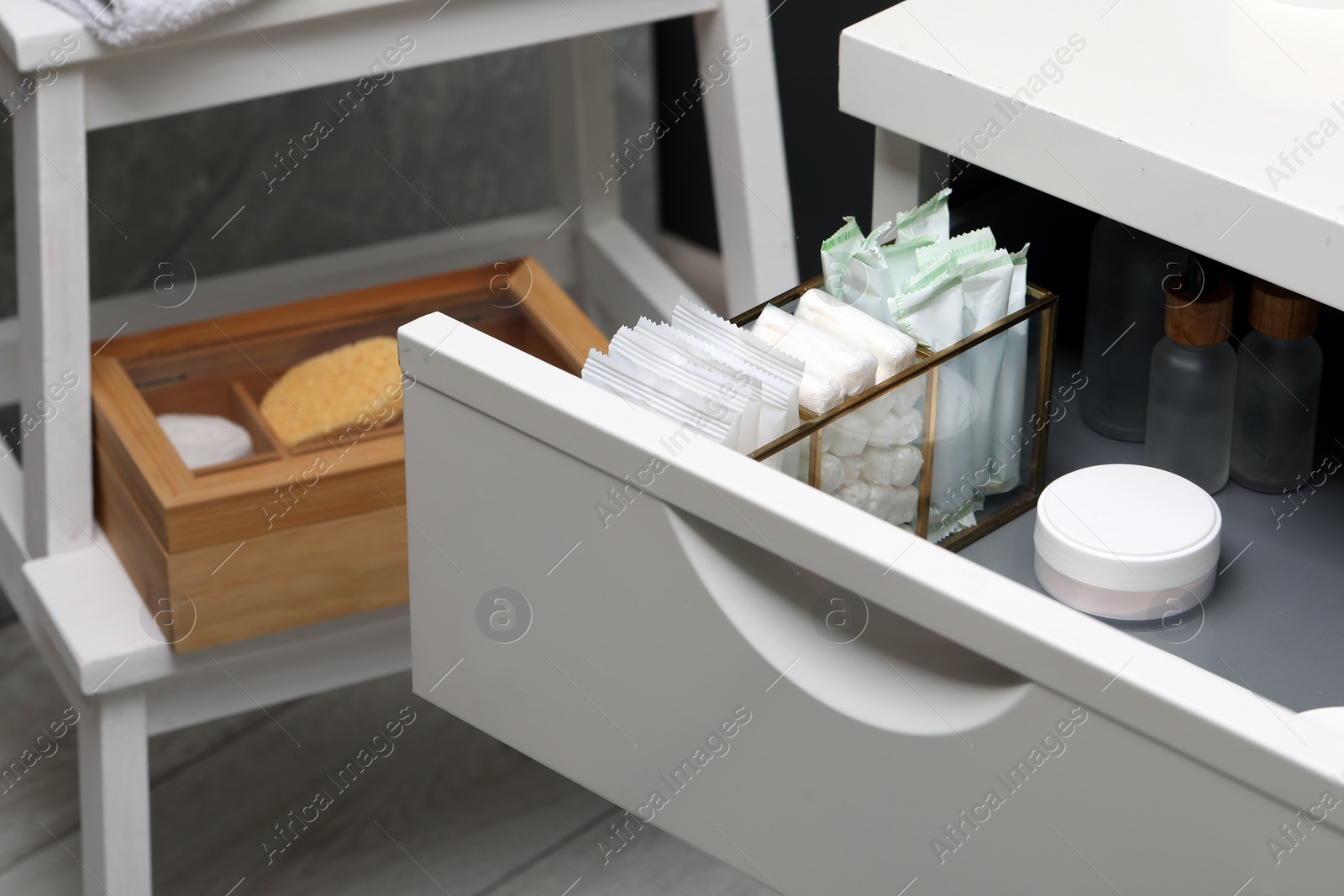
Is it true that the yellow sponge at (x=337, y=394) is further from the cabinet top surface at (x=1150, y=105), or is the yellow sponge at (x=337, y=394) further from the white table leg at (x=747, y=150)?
the cabinet top surface at (x=1150, y=105)

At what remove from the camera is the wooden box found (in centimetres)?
92

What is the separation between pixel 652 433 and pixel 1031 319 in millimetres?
203

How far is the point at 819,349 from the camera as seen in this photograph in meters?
0.58

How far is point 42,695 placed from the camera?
1.32 metres

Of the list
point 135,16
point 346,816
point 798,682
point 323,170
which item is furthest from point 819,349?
point 323,170

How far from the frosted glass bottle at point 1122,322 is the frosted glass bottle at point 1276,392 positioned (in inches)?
1.7

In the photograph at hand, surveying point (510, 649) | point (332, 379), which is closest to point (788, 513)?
point (510, 649)

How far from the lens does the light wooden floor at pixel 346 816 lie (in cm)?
116

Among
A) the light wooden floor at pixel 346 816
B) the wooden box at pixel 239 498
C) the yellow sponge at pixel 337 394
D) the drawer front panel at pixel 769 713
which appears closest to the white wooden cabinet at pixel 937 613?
the drawer front panel at pixel 769 713

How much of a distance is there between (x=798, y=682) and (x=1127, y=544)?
5.8 inches

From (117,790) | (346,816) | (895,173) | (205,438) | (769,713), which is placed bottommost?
(346,816)

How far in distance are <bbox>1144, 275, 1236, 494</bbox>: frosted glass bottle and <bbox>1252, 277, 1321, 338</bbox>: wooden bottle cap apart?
0.04 ft

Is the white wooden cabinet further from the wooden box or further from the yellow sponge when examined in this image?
the yellow sponge

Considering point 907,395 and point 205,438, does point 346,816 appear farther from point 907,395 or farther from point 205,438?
point 907,395
